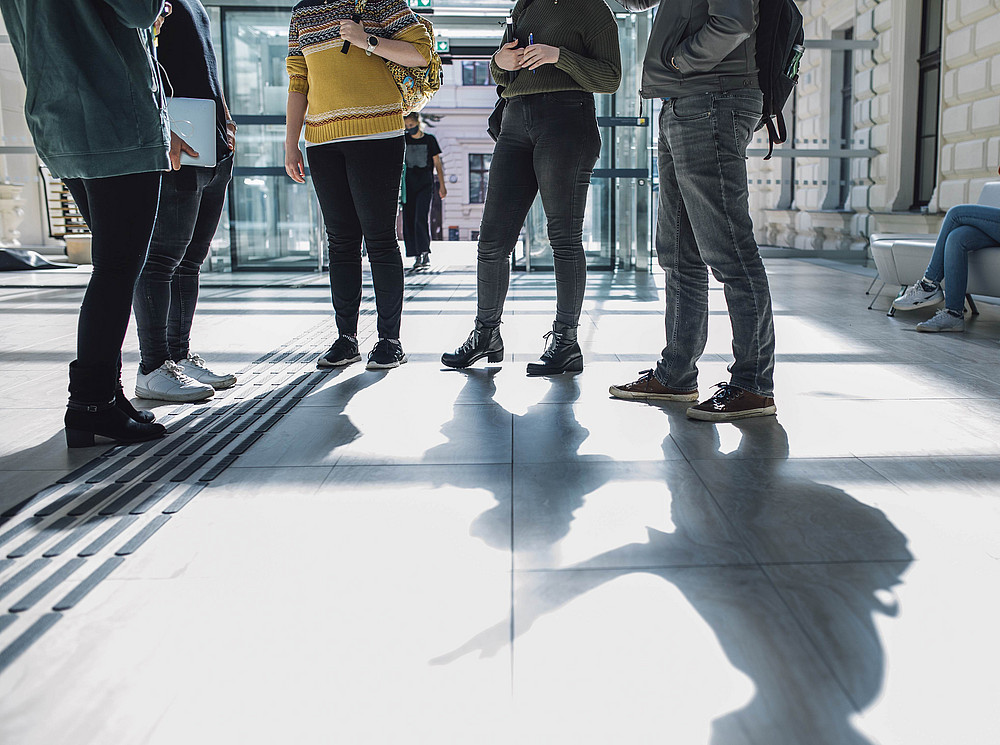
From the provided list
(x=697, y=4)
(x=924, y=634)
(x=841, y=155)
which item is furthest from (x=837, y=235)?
(x=924, y=634)

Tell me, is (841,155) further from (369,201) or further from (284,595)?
(284,595)

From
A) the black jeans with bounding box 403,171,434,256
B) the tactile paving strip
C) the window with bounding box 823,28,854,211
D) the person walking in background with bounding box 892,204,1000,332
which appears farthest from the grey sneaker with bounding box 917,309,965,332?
the window with bounding box 823,28,854,211

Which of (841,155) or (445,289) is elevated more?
(841,155)

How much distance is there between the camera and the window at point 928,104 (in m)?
10.3

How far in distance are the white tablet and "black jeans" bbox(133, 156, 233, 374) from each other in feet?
0.63

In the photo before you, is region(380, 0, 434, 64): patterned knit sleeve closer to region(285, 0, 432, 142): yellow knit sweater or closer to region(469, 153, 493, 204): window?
region(285, 0, 432, 142): yellow knit sweater

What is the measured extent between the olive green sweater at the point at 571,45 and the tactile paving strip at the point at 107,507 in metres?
1.43

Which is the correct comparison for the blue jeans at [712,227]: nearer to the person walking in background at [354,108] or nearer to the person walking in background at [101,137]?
the person walking in background at [354,108]

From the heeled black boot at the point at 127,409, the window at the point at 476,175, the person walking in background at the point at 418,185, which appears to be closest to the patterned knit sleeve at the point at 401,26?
the heeled black boot at the point at 127,409

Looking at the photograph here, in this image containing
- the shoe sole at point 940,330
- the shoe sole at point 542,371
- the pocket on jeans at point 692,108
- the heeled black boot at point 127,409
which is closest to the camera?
the heeled black boot at point 127,409

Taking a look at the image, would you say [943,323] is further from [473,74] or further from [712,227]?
[473,74]

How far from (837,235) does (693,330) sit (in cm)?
1057

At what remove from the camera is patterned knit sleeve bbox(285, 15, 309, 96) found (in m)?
3.71

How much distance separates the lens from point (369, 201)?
3701 mm
